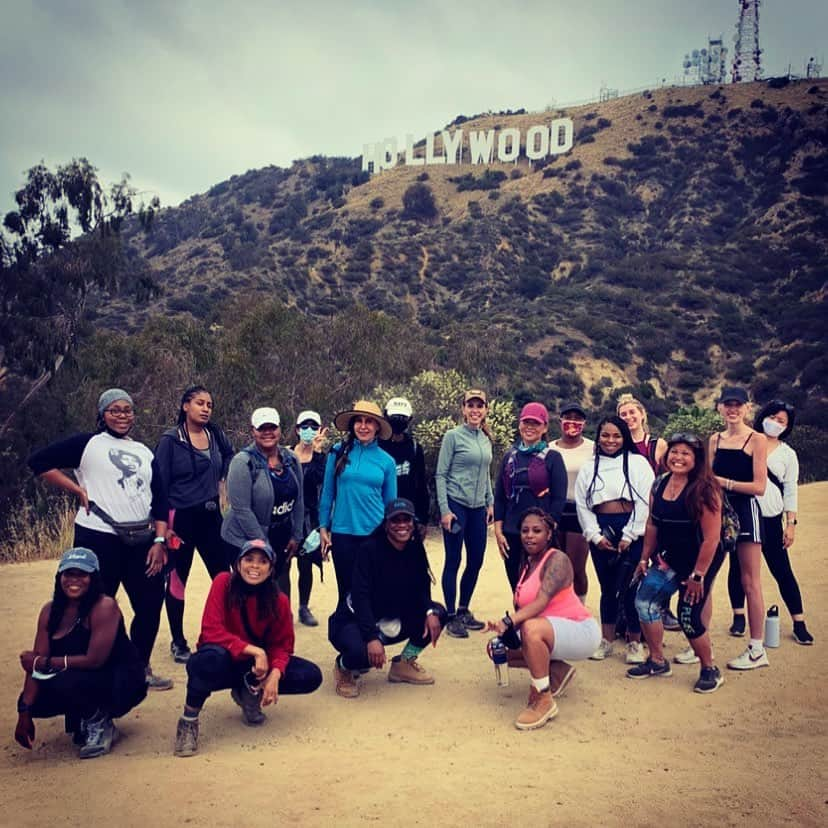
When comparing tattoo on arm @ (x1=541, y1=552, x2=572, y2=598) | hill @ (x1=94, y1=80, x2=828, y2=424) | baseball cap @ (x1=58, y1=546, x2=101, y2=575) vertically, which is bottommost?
tattoo on arm @ (x1=541, y1=552, x2=572, y2=598)

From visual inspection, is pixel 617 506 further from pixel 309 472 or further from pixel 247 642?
pixel 247 642

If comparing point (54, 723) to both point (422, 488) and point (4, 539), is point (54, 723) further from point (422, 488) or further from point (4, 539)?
point (4, 539)

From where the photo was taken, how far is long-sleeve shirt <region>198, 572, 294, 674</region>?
462 cm

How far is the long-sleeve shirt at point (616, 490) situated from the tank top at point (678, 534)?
1.25 feet

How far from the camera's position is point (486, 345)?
31531 mm

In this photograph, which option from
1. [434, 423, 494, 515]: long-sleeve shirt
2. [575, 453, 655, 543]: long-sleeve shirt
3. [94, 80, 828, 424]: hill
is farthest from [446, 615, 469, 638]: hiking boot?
[94, 80, 828, 424]: hill

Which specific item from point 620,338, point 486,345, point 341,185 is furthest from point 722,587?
point 341,185

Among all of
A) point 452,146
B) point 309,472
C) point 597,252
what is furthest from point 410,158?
point 309,472

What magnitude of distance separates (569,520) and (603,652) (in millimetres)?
1011

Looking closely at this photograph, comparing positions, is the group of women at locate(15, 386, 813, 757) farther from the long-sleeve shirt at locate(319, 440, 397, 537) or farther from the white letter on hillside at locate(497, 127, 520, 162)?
the white letter on hillside at locate(497, 127, 520, 162)

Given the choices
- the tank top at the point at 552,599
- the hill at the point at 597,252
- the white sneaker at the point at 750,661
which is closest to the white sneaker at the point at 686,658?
the white sneaker at the point at 750,661

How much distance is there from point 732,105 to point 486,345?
37.3m

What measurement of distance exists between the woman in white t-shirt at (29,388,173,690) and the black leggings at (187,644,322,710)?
0.83m

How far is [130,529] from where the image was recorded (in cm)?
514
